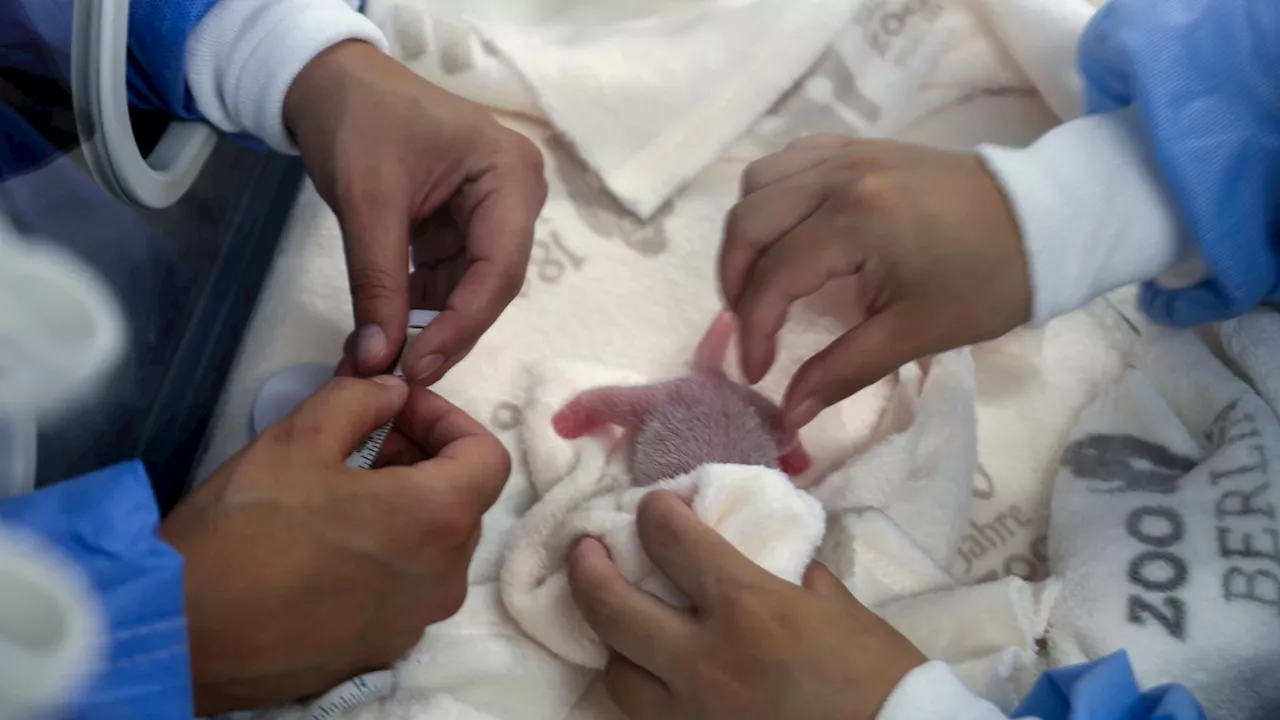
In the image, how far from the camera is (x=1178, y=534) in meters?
0.59

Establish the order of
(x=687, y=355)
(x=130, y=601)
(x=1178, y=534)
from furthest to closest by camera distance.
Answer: (x=687, y=355)
(x=1178, y=534)
(x=130, y=601)

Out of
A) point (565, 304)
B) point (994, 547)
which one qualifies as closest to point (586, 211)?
point (565, 304)

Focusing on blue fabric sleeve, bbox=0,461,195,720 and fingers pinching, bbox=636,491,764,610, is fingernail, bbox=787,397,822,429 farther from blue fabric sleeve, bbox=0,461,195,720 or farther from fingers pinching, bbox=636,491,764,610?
blue fabric sleeve, bbox=0,461,195,720

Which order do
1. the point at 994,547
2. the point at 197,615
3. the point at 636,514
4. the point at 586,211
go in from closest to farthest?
the point at 197,615 < the point at 636,514 < the point at 994,547 < the point at 586,211

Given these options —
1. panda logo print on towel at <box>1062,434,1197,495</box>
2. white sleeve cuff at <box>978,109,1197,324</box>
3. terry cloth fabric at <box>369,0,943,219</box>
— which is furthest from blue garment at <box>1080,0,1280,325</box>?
terry cloth fabric at <box>369,0,943,219</box>

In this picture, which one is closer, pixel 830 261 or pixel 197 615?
pixel 197 615

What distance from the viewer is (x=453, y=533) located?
1.56 feet

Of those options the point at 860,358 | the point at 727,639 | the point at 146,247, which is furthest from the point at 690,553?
the point at 146,247

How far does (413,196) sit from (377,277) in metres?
0.08

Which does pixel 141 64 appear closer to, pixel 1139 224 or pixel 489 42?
pixel 489 42

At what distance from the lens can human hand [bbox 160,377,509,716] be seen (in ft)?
1.40

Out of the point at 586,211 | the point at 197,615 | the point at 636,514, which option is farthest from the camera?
the point at 586,211

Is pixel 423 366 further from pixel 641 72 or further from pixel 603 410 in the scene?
pixel 641 72

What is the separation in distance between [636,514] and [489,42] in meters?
0.44
